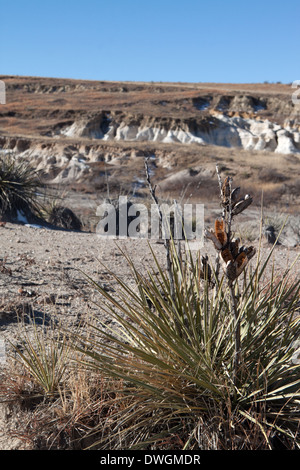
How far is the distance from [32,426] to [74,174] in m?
23.2

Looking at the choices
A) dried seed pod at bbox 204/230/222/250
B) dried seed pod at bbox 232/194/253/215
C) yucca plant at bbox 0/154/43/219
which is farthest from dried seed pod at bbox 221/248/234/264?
yucca plant at bbox 0/154/43/219

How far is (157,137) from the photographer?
35.4 metres

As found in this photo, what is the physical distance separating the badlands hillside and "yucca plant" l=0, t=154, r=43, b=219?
9083 millimetres

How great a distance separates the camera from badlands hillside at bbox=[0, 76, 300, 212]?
23.8 metres

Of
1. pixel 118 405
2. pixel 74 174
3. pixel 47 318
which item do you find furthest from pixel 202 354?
pixel 74 174

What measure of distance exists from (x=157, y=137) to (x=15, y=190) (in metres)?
28.0

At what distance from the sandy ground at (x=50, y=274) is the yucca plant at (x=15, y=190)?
57 centimetres

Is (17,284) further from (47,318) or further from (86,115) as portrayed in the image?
(86,115)

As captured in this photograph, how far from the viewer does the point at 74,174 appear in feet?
82.5

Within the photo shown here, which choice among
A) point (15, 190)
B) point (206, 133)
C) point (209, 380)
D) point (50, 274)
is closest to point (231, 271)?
point (209, 380)

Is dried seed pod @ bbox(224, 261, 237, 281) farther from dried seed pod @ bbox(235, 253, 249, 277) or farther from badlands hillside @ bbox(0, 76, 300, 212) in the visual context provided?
badlands hillside @ bbox(0, 76, 300, 212)

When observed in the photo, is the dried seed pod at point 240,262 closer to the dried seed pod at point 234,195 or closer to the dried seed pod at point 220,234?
the dried seed pod at point 220,234

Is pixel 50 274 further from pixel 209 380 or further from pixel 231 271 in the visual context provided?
pixel 231 271

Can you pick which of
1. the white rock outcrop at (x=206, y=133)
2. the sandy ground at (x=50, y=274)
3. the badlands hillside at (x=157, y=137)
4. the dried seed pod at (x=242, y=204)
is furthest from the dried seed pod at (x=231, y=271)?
the white rock outcrop at (x=206, y=133)
